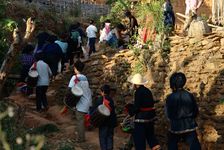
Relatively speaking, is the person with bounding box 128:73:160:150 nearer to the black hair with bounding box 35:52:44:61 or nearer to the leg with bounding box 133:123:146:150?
the leg with bounding box 133:123:146:150

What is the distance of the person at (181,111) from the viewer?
7.25 meters

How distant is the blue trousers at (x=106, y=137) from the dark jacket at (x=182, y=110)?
4.36 feet

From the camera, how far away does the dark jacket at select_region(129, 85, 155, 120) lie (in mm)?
7742

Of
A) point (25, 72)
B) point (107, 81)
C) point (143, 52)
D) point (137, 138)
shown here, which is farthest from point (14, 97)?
point (137, 138)

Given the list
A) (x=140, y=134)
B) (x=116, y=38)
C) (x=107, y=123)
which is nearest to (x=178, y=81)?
(x=140, y=134)

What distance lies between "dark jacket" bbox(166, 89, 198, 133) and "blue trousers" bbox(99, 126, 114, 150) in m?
1.33

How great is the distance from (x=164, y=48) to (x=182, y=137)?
3809mm

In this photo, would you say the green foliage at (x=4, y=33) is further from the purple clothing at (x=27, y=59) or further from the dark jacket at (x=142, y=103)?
the dark jacket at (x=142, y=103)

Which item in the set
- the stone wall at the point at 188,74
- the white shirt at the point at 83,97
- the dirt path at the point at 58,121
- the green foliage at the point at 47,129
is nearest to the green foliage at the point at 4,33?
the dirt path at the point at 58,121

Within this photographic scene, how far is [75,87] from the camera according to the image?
875 centimetres

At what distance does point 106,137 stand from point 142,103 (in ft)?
3.10

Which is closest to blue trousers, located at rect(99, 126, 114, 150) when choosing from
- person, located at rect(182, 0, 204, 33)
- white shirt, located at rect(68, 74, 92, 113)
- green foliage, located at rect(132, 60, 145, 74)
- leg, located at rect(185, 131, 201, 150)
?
white shirt, located at rect(68, 74, 92, 113)

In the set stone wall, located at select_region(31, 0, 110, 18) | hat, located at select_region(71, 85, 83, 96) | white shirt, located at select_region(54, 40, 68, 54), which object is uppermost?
stone wall, located at select_region(31, 0, 110, 18)

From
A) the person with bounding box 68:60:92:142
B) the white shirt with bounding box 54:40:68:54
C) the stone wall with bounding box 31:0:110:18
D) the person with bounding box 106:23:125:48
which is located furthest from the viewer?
the stone wall with bounding box 31:0:110:18
